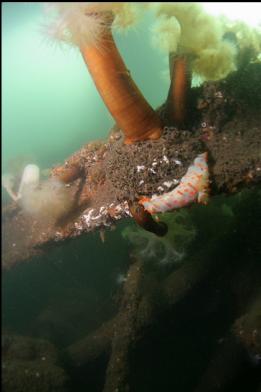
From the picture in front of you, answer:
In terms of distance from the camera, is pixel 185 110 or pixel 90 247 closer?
pixel 185 110

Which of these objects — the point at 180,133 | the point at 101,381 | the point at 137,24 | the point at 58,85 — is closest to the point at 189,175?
the point at 180,133

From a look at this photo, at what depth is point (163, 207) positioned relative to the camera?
9.57 ft

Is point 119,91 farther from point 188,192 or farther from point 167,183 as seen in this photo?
point 188,192

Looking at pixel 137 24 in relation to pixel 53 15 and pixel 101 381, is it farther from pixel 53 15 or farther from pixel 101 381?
pixel 101 381

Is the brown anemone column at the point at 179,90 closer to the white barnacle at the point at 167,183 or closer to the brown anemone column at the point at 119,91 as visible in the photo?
the brown anemone column at the point at 119,91

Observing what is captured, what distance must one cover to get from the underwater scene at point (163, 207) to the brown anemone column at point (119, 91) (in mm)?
11

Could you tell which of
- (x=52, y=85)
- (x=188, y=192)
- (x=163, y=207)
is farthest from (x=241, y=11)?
(x=52, y=85)

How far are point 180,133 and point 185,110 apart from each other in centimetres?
25

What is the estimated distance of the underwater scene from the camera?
2.94 m

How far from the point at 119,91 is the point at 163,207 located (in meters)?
1.26

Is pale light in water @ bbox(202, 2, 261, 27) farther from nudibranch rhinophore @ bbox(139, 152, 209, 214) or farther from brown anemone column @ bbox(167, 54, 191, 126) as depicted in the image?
nudibranch rhinophore @ bbox(139, 152, 209, 214)

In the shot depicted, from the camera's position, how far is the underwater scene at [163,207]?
2.94 m

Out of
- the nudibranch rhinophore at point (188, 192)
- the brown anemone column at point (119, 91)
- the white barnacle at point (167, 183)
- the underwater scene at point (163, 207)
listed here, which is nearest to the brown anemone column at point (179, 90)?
the underwater scene at point (163, 207)

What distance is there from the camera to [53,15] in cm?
276
